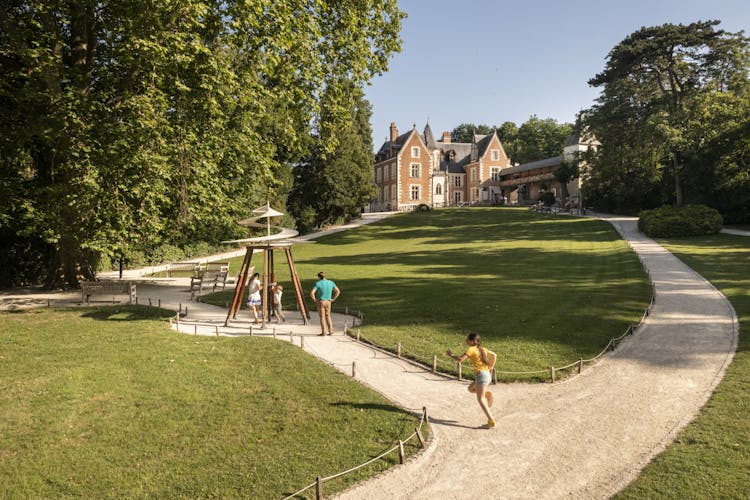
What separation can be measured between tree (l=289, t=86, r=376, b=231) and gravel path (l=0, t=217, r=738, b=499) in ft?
129

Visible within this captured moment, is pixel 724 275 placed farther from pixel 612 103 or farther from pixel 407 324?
pixel 612 103

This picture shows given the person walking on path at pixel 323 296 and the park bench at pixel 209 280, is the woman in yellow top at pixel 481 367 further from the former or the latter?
the park bench at pixel 209 280

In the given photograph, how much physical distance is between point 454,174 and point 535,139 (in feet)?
84.2

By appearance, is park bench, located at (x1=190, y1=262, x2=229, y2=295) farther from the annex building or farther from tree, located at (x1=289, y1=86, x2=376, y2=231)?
the annex building

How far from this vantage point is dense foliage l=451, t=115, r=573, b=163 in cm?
9938

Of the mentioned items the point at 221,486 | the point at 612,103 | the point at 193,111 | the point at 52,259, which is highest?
the point at 612,103

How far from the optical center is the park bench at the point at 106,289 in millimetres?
18516

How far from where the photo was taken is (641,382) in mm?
10188

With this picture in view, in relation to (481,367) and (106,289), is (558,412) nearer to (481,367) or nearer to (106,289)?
(481,367)

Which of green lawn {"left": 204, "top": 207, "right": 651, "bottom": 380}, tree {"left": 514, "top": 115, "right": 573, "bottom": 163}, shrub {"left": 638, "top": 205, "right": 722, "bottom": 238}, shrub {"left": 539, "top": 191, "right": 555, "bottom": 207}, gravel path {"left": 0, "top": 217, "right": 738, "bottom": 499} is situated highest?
tree {"left": 514, "top": 115, "right": 573, "bottom": 163}

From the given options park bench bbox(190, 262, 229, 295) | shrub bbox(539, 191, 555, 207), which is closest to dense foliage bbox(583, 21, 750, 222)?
shrub bbox(539, 191, 555, 207)

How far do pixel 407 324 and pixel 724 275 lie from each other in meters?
15.6

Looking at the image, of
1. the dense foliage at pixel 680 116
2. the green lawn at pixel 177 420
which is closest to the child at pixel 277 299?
the green lawn at pixel 177 420

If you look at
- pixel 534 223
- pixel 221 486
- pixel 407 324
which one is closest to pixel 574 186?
pixel 534 223
